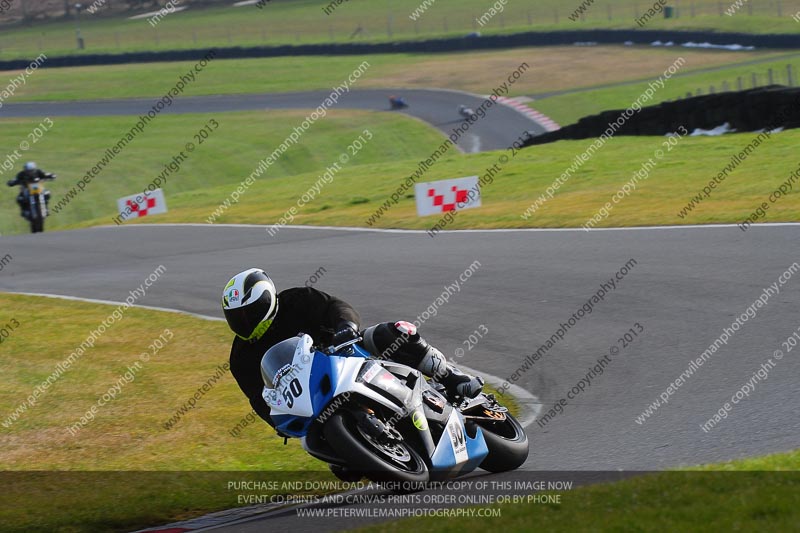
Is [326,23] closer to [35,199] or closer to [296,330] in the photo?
Result: [35,199]

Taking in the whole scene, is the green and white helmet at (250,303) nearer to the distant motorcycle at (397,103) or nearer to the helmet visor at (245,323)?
the helmet visor at (245,323)

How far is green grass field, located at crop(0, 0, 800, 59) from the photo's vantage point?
68.9m

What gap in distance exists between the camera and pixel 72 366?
1180 centimetres

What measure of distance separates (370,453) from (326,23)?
77.8 m

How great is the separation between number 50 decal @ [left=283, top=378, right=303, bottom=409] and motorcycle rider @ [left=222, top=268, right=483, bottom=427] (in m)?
0.37

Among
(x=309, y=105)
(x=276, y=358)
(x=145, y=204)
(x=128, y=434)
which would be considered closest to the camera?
(x=276, y=358)

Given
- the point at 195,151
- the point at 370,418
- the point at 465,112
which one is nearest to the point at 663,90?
the point at 465,112

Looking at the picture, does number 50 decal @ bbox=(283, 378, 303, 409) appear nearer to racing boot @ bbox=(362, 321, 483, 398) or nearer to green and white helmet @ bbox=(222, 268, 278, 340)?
green and white helmet @ bbox=(222, 268, 278, 340)

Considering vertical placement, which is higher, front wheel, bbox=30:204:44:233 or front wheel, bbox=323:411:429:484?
front wheel, bbox=323:411:429:484

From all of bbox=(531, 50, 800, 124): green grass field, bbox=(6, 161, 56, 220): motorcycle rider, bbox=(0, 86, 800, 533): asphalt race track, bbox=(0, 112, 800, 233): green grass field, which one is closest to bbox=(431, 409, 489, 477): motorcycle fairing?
bbox=(0, 86, 800, 533): asphalt race track

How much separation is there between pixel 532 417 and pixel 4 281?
40.9ft

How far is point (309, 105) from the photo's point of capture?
5219cm

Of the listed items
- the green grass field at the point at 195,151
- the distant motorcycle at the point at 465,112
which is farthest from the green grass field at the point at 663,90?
the green grass field at the point at 195,151

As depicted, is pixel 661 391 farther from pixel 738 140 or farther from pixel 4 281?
pixel 738 140
